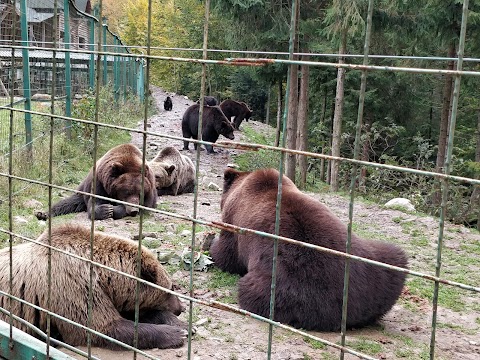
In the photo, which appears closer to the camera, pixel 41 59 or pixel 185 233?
pixel 185 233

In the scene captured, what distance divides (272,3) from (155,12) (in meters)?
18.4

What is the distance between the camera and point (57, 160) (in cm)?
1127

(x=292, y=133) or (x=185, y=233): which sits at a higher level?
(x=292, y=133)

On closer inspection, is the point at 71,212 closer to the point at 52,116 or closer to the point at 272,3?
the point at 52,116

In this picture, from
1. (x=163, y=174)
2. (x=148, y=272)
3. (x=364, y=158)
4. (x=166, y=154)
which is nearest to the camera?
(x=148, y=272)

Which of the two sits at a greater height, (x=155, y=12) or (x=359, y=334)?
(x=155, y=12)

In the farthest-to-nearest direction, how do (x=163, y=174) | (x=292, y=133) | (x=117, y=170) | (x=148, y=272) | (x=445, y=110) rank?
(x=445, y=110) → (x=292, y=133) → (x=163, y=174) → (x=117, y=170) → (x=148, y=272)

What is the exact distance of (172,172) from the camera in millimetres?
11305

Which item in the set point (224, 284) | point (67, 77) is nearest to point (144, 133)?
point (224, 284)

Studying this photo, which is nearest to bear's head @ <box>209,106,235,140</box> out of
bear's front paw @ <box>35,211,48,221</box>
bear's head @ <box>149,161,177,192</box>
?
bear's head @ <box>149,161,177,192</box>

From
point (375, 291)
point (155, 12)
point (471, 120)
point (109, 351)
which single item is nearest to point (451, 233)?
point (375, 291)

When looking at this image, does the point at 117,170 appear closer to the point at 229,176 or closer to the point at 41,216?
the point at 41,216

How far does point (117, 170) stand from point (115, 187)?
0.25 metres

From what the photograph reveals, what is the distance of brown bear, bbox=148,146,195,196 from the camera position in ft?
36.5
